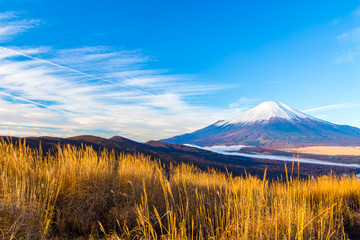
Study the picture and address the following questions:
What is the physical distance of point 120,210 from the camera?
3266 millimetres

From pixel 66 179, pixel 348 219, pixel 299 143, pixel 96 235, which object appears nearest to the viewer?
pixel 96 235

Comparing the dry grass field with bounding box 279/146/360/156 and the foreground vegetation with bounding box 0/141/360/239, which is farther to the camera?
the dry grass field with bounding box 279/146/360/156

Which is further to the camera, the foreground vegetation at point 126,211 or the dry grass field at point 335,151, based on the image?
the dry grass field at point 335,151

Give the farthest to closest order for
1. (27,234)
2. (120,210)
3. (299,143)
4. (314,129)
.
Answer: (314,129) → (299,143) → (120,210) → (27,234)

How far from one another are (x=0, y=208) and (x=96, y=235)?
3.65 ft

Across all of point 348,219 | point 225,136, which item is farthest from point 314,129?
point 348,219

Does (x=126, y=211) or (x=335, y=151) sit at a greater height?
(x=126, y=211)

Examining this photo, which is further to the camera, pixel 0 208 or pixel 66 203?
pixel 66 203

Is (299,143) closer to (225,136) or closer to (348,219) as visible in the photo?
(225,136)

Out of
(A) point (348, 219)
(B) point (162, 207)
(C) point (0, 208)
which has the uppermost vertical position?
(C) point (0, 208)

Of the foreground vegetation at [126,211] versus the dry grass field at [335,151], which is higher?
the foreground vegetation at [126,211]

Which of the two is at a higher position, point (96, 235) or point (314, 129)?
point (314, 129)

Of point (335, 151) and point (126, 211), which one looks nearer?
point (126, 211)

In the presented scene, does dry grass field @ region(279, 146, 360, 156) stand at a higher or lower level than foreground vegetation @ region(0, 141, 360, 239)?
lower
